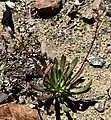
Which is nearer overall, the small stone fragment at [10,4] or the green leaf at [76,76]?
the green leaf at [76,76]

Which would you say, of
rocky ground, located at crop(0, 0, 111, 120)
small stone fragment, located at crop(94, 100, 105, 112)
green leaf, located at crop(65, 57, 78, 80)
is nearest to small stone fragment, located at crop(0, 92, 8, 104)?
rocky ground, located at crop(0, 0, 111, 120)

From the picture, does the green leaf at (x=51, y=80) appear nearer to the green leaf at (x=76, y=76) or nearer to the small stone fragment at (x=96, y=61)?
the green leaf at (x=76, y=76)

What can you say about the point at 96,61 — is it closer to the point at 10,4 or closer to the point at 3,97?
the point at 3,97

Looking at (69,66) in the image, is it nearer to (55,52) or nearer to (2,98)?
(55,52)

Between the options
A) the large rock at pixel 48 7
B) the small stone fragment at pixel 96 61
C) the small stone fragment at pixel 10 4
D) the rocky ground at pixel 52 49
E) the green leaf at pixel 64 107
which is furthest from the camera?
the small stone fragment at pixel 10 4

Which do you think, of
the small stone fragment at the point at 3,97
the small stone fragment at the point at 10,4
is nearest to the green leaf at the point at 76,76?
the small stone fragment at the point at 3,97

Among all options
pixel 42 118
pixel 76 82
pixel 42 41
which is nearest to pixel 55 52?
pixel 42 41

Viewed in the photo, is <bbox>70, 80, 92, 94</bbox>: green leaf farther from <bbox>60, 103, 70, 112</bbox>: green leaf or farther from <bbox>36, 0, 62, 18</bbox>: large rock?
<bbox>36, 0, 62, 18</bbox>: large rock
